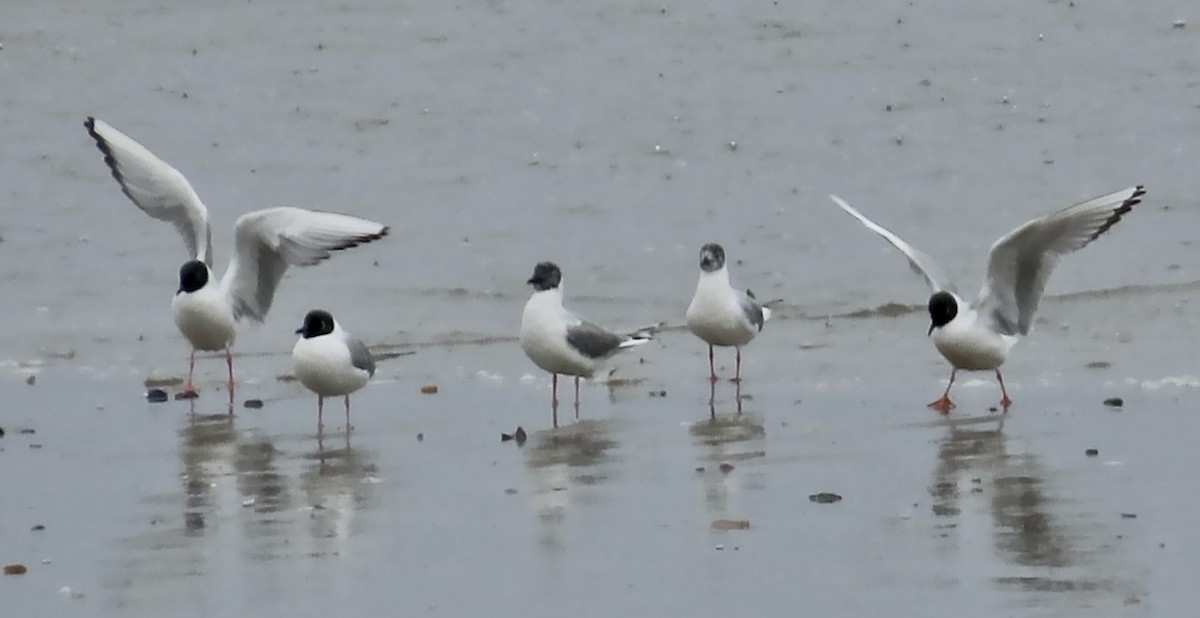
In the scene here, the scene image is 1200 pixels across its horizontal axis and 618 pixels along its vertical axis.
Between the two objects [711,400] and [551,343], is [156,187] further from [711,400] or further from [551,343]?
[711,400]

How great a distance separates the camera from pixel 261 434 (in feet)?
27.9

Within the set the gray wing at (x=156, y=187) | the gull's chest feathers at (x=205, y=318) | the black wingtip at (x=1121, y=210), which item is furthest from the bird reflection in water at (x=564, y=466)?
the gray wing at (x=156, y=187)

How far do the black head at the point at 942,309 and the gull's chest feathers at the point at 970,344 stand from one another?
29 mm

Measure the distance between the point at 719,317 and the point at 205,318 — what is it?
239 cm

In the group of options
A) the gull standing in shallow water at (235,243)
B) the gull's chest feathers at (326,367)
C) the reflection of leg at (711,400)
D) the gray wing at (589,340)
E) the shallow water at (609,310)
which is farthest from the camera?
the gull standing in shallow water at (235,243)

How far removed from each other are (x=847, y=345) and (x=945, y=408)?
5.70 feet

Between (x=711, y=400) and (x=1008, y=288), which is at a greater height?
(x=1008, y=288)

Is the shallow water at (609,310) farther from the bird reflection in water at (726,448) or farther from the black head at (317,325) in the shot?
the black head at (317,325)

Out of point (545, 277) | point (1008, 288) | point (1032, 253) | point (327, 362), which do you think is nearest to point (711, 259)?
point (545, 277)

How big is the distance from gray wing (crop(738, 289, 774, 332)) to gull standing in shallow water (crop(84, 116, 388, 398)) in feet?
5.55

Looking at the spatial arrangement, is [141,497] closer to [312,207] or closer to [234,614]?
[234,614]

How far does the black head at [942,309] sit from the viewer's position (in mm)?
9281

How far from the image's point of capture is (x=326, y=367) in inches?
339

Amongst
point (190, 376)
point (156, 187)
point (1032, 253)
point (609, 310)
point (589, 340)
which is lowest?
point (190, 376)
